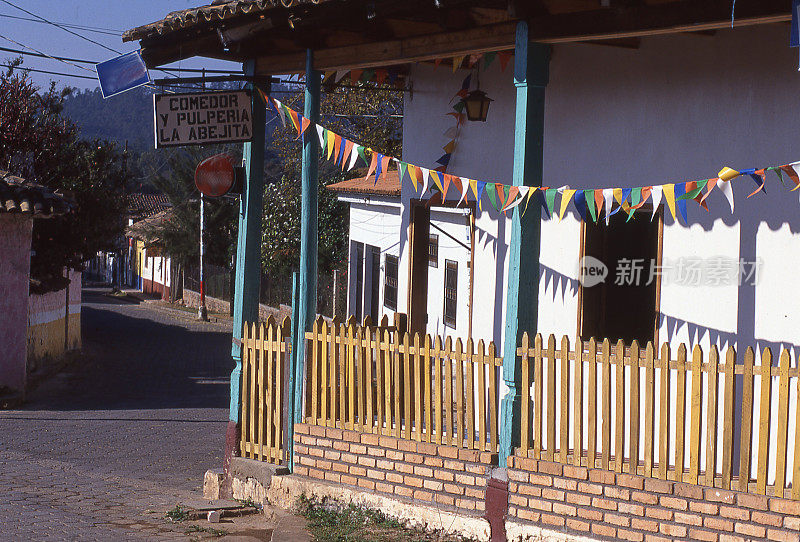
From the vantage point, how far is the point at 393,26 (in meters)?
7.17

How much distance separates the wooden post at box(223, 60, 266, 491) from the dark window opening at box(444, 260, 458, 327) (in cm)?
268

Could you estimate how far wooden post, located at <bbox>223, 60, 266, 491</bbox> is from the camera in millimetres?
8188

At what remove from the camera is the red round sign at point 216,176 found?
26.7 ft

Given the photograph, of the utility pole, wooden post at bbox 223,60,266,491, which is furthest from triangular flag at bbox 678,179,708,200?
the utility pole

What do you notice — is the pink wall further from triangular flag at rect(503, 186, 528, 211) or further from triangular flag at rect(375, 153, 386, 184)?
triangular flag at rect(503, 186, 528, 211)

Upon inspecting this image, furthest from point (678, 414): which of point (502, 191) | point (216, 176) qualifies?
point (216, 176)

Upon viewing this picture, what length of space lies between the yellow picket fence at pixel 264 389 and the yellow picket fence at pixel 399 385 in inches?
15.1

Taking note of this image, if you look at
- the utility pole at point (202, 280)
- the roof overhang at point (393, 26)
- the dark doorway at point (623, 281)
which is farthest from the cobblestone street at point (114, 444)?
the utility pole at point (202, 280)

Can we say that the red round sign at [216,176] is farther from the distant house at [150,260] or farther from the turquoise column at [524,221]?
the distant house at [150,260]

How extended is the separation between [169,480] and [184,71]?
13.1ft

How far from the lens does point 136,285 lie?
6266 centimetres

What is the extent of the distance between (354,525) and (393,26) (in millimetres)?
3627

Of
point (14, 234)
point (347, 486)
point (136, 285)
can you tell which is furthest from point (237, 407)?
point (136, 285)

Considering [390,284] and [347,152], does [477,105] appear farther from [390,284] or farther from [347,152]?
[390,284]
